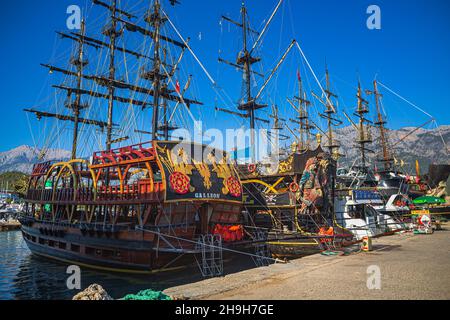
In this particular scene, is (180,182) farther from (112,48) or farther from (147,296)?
(112,48)

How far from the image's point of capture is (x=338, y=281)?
28.8ft

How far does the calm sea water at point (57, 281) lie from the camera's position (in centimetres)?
1416

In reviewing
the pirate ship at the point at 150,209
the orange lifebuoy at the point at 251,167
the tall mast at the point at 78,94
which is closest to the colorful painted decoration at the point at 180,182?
the pirate ship at the point at 150,209

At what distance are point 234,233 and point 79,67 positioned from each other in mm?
34249

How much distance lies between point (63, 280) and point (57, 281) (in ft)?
1.12

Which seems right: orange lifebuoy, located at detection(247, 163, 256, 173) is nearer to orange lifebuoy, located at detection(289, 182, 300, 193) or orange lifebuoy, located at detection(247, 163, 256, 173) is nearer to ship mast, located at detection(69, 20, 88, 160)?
orange lifebuoy, located at detection(289, 182, 300, 193)

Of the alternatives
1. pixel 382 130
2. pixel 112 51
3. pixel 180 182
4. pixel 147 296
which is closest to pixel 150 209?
pixel 180 182

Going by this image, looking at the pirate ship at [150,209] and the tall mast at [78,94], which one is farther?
the tall mast at [78,94]

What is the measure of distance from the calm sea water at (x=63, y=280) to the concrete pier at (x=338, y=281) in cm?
586

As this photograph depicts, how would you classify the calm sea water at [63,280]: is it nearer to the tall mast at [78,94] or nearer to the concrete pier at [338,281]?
the concrete pier at [338,281]

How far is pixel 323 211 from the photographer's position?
73.1 feet

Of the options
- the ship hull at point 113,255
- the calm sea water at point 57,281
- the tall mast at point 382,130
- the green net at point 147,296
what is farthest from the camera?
the tall mast at point 382,130

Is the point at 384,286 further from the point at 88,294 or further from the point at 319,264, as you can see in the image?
the point at 88,294
